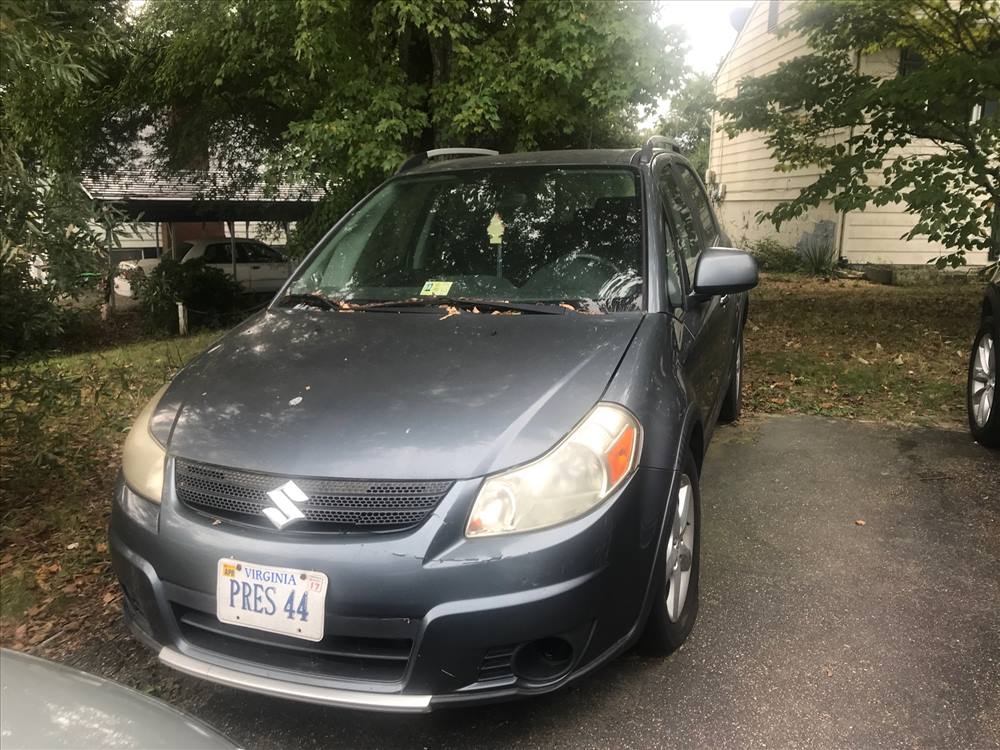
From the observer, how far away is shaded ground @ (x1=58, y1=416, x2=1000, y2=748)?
2.41 meters

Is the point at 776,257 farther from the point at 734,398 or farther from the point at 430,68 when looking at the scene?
the point at 734,398

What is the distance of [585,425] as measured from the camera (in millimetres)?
2270

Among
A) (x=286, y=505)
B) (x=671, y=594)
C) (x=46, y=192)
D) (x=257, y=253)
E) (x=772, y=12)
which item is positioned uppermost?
(x=772, y=12)

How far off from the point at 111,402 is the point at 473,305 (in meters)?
4.33

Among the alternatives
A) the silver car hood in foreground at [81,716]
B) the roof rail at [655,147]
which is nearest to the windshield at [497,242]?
the roof rail at [655,147]

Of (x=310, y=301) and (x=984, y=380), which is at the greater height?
(x=310, y=301)

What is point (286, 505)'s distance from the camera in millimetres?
2141

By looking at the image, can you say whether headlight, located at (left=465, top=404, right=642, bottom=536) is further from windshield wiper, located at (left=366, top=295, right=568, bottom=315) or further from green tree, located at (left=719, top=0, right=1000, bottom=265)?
green tree, located at (left=719, top=0, right=1000, bottom=265)

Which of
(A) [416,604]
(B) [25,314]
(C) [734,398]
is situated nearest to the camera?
(A) [416,604]

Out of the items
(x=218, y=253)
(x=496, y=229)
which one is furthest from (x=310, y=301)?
(x=218, y=253)

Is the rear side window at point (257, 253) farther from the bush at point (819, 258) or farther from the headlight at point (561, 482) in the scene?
the headlight at point (561, 482)

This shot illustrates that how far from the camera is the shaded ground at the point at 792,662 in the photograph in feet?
7.89

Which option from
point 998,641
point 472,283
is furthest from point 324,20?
point 998,641

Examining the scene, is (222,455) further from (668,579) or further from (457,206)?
(457,206)
